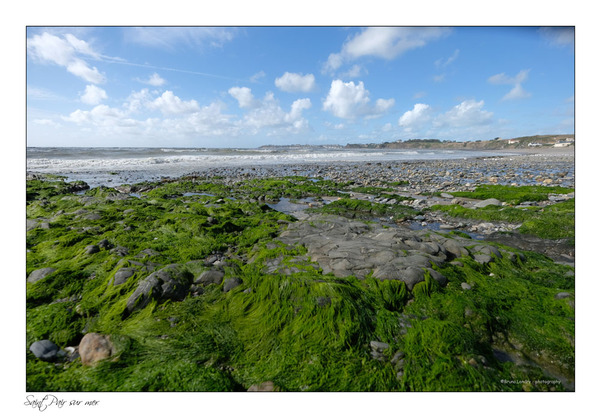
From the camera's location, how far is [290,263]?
4273 millimetres

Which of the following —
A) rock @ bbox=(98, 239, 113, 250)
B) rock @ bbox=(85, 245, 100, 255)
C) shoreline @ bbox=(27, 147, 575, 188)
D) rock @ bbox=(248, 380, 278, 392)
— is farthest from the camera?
shoreline @ bbox=(27, 147, 575, 188)

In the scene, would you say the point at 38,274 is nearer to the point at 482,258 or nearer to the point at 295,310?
the point at 295,310

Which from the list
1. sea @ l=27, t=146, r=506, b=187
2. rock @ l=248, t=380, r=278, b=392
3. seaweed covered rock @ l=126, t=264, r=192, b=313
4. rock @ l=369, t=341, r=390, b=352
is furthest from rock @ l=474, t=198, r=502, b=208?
sea @ l=27, t=146, r=506, b=187

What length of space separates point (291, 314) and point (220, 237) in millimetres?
3256

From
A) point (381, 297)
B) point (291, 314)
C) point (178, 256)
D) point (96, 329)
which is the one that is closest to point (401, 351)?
point (381, 297)

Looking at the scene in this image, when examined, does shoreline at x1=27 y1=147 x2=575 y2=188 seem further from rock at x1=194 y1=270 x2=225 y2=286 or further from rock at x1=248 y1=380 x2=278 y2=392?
rock at x1=248 y1=380 x2=278 y2=392

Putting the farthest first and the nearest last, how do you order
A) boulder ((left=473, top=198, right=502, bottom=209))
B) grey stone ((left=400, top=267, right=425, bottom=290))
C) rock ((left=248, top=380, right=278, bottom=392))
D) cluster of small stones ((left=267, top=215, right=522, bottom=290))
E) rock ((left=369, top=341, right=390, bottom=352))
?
boulder ((left=473, top=198, right=502, bottom=209))
cluster of small stones ((left=267, top=215, right=522, bottom=290))
grey stone ((left=400, top=267, right=425, bottom=290))
rock ((left=369, top=341, right=390, bottom=352))
rock ((left=248, top=380, right=278, bottom=392))

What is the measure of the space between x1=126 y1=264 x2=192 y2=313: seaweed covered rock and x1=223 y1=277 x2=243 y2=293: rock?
495 mm

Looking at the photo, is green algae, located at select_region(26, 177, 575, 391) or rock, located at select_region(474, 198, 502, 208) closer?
green algae, located at select_region(26, 177, 575, 391)

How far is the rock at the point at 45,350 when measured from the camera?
248 cm

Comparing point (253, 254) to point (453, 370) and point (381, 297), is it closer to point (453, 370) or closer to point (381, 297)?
point (381, 297)

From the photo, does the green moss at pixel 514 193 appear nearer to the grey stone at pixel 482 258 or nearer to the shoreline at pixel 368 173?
the shoreline at pixel 368 173

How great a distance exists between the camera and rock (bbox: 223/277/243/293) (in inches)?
143
